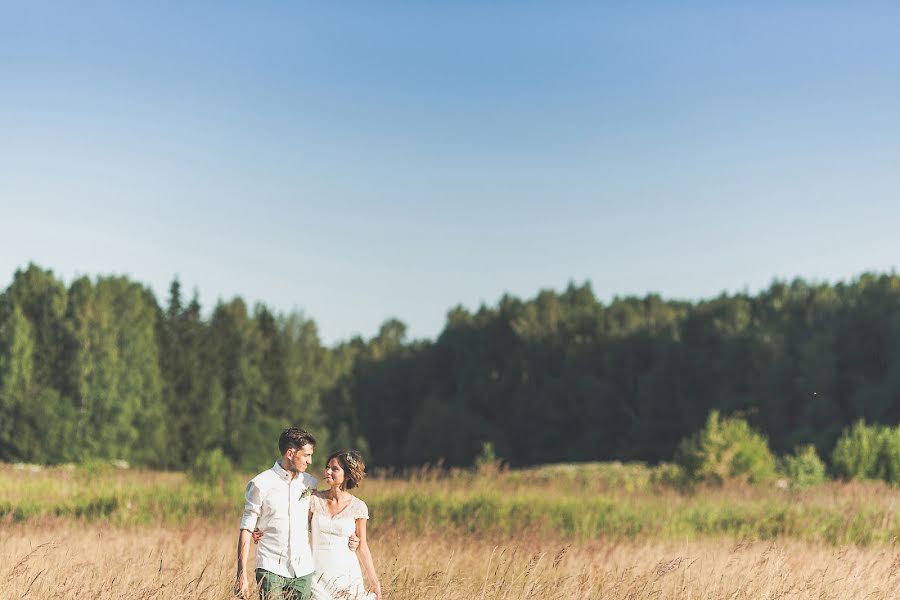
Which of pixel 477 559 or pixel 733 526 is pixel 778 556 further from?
pixel 733 526

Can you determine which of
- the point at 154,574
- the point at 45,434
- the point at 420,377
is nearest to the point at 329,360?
the point at 420,377

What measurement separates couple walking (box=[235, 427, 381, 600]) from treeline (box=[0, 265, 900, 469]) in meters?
34.3

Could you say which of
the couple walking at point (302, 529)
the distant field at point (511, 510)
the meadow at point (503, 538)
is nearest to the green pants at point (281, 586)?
the couple walking at point (302, 529)

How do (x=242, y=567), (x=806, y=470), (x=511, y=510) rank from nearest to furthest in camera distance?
(x=242, y=567)
(x=511, y=510)
(x=806, y=470)

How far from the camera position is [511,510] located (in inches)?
551

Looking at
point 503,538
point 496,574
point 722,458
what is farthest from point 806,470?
point 496,574

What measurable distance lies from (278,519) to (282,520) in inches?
1.0

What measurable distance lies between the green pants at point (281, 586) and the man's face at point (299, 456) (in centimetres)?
62

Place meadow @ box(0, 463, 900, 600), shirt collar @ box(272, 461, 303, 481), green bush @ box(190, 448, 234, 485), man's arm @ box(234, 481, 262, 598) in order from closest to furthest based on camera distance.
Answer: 1. man's arm @ box(234, 481, 262, 598)
2. shirt collar @ box(272, 461, 303, 481)
3. meadow @ box(0, 463, 900, 600)
4. green bush @ box(190, 448, 234, 485)

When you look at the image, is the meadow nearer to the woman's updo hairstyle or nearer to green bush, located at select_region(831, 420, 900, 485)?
the woman's updo hairstyle

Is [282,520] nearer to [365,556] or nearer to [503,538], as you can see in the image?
[365,556]

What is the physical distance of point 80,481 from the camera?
54.4 feet

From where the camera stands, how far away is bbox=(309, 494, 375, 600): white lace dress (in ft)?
19.2

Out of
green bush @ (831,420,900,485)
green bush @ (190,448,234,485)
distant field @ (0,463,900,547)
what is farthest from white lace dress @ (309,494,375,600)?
green bush @ (831,420,900,485)
